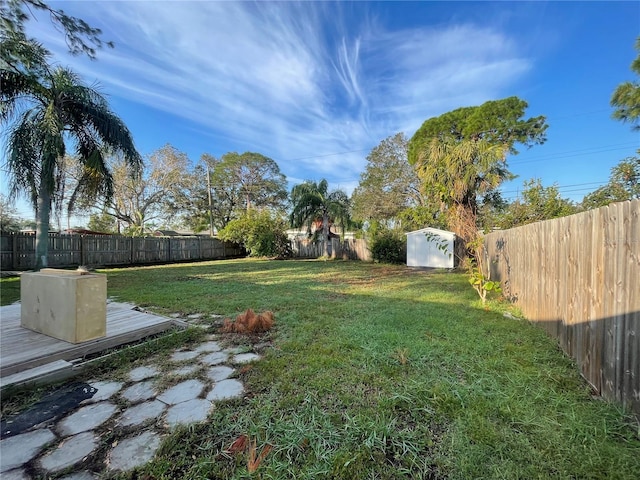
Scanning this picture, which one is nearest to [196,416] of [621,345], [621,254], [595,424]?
[595,424]

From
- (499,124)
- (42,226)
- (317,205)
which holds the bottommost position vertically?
(42,226)

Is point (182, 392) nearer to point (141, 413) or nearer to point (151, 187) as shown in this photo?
point (141, 413)

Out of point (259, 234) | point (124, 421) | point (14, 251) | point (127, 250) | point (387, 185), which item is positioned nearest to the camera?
point (124, 421)

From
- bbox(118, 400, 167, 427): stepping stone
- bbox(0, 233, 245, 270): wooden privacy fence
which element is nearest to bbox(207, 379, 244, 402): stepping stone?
bbox(118, 400, 167, 427): stepping stone

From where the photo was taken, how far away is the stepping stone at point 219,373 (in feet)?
6.94

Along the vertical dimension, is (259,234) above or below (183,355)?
above

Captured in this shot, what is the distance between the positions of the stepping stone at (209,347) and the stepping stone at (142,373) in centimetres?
46

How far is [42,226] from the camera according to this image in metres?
7.07

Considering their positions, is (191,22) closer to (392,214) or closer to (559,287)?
(559,287)

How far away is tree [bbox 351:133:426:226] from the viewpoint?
18.6 m

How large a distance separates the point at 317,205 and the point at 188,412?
13.4 metres

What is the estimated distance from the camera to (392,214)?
18.8m

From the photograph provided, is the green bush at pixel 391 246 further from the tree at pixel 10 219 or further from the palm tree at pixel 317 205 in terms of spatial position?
the tree at pixel 10 219

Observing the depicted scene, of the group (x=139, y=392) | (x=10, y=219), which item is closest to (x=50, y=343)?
(x=139, y=392)
